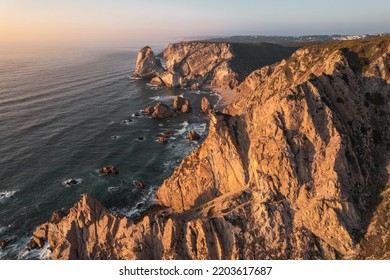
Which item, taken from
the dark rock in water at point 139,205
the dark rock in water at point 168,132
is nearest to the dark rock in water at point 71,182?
the dark rock in water at point 139,205

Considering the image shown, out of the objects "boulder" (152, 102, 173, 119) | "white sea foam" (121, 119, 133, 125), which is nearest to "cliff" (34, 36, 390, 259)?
"white sea foam" (121, 119, 133, 125)

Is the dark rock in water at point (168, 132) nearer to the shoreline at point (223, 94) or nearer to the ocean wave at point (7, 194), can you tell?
the shoreline at point (223, 94)

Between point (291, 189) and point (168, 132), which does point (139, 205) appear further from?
point (168, 132)

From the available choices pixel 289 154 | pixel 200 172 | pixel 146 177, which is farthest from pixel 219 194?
pixel 146 177

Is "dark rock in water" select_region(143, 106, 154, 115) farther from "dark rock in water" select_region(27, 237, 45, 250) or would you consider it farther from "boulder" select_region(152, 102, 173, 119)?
"dark rock in water" select_region(27, 237, 45, 250)

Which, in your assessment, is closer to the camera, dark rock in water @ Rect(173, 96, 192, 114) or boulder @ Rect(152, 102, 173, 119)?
boulder @ Rect(152, 102, 173, 119)

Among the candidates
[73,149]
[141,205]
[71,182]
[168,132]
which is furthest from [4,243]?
[168,132]
